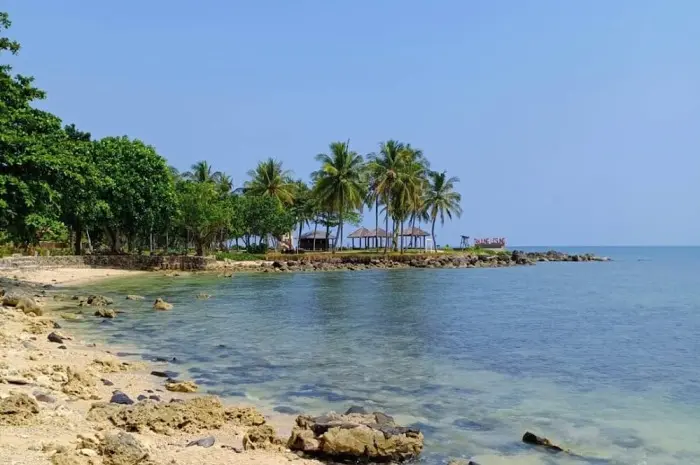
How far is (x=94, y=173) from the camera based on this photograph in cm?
2702

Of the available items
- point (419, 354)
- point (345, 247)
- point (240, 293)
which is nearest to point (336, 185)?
point (345, 247)

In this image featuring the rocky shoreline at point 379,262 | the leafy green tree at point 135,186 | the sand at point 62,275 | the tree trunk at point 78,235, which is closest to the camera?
the sand at point 62,275

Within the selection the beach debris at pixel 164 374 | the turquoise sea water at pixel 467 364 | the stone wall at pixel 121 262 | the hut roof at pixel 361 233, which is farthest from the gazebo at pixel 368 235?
the beach debris at pixel 164 374

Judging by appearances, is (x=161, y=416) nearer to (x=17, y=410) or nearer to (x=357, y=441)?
(x=17, y=410)

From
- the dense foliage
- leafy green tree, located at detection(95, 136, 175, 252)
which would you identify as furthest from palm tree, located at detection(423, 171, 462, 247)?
leafy green tree, located at detection(95, 136, 175, 252)

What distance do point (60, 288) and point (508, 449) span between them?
3096cm

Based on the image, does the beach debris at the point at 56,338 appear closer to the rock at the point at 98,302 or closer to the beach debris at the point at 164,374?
the beach debris at the point at 164,374

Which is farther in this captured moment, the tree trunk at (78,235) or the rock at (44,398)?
the tree trunk at (78,235)

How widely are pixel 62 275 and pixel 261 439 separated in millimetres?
38315

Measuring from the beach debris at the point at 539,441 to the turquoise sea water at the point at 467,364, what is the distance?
0.16 metres

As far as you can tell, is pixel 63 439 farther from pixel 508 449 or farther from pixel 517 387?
pixel 517 387

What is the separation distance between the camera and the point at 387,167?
69.2 meters

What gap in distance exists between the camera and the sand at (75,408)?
5945mm

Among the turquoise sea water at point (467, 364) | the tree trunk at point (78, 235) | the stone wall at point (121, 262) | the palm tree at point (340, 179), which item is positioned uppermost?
the palm tree at point (340, 179)
